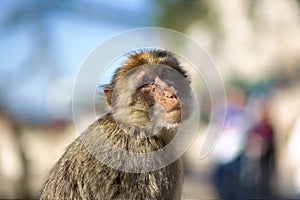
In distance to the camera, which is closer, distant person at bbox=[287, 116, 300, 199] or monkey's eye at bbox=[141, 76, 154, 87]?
monkey's eye at bbox=[141, 76, 154, 87]

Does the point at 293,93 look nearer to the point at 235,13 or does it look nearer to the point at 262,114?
the point at 262,114

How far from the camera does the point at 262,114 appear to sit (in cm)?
948

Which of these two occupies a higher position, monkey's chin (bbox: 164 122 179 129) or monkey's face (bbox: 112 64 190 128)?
monkey's face (bbox: 112 64 190 128)

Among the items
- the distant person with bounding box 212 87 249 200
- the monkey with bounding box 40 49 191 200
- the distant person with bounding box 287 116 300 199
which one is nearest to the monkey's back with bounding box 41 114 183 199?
the monkey with bounding box 40 49 191 200

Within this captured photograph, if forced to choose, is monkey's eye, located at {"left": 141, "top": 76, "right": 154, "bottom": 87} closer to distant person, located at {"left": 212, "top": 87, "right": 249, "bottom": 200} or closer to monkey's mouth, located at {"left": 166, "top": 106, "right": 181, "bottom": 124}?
monkey's mouth, located at {"left": 166, "top": 106, "right": 181, "bottom": 124}

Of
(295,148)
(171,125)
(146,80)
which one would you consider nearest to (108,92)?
(146,80)

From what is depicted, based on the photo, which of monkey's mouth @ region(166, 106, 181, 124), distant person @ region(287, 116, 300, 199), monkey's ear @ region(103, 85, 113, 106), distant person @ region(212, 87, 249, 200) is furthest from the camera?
distant person @ region(287, 116, 300, 199)

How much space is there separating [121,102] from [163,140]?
0.25 metres

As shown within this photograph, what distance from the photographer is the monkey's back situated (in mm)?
3211

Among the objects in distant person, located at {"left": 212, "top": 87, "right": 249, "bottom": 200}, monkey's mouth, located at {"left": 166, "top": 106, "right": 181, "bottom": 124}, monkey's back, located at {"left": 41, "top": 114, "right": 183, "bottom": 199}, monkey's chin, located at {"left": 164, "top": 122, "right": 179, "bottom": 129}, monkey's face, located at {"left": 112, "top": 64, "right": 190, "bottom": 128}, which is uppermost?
distant person, located at {"left": 212, "top": 87, "right": 249, "bottom": 200}

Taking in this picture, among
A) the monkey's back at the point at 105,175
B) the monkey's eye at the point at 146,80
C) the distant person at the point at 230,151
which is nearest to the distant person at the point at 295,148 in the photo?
the distant person at the point at 230,151

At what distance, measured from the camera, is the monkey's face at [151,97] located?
3.17 meters

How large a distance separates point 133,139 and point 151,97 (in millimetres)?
229

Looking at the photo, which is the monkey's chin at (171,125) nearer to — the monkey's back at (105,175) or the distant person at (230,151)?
the monkey's back at (105,175)
